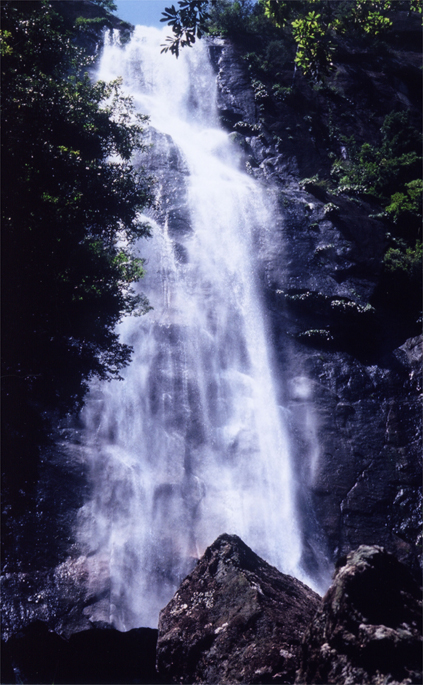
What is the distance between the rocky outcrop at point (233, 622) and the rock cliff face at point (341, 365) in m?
4.47

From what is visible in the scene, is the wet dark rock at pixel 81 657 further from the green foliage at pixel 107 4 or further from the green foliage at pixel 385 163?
the green foliage at pixel 107 4

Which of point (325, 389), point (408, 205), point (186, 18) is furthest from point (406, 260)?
point (186, 18)

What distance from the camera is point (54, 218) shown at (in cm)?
838

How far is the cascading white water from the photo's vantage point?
29.9 ft

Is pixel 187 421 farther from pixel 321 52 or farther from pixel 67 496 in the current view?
pixel 321 52

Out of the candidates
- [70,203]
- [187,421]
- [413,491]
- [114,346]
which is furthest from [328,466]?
[70,203]

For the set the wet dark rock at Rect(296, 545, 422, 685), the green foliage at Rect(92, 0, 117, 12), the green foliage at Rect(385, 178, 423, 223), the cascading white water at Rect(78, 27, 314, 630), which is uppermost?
the green foliage at Rect(92, 0, 117, 12)

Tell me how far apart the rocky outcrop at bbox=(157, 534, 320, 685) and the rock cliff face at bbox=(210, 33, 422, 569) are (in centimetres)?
447

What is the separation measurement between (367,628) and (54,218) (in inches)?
338

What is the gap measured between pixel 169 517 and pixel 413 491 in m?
6.53

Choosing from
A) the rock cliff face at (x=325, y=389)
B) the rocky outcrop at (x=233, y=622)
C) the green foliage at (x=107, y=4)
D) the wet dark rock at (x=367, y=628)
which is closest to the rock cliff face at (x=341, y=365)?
the rock cliff face at (x=325, y=389)

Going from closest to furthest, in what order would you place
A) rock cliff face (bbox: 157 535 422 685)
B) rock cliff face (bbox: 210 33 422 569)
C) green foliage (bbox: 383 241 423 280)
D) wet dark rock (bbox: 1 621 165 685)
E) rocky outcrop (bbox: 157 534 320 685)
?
rock cliff face (bbox: 157 535 422 685) → rocky outcrop (bbox: 157 534 320 685) → wet dark rock (bbox: 1 621 165 685) → rock cliff face (bbox: 210 33 422 569) → green foliage (bbox: 383 241 423 280)

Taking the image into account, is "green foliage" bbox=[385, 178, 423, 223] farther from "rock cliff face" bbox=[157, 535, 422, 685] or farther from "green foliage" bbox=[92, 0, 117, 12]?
"green foliage" bbox=[92, 0, 117, 12]

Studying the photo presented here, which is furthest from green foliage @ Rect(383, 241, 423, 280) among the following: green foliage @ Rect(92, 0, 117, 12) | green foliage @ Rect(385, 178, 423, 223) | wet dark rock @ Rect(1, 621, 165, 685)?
green foliage @ Rect(92, 0, 117, 12)
